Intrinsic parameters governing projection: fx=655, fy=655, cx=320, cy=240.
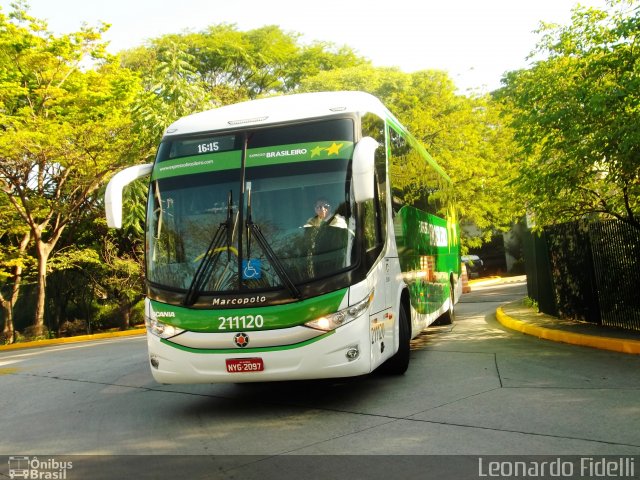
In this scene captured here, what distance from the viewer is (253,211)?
6.84 metres

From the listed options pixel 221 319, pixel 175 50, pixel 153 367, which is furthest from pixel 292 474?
pixel 175 50

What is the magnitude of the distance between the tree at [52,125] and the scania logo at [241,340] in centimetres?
1711

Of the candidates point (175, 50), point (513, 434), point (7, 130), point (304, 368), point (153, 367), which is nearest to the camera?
point (513, 434)

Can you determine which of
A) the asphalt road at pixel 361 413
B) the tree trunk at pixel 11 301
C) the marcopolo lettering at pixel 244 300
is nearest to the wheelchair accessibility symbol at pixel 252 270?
the marcopolo lettering at pixel 244 300

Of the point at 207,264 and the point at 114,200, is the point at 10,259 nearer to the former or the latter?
the point at 114,200

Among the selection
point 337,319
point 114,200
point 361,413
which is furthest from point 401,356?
point 114,200

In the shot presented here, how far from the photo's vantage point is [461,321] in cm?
1546

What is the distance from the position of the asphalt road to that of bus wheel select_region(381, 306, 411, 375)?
0.42ft

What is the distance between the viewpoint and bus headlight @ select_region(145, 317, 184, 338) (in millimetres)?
6778

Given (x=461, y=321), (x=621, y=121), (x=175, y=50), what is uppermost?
(x=175, y=50)

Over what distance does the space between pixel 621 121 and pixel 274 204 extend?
17.6 feet

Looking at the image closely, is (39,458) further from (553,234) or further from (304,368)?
(553,234)

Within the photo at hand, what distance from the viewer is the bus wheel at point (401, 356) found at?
8320mm

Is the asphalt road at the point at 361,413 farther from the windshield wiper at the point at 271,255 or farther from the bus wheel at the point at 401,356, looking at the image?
the windshield wiper at the point at 271,255
